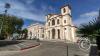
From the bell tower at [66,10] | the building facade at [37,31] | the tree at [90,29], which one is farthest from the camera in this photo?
the building facade at [37,31]

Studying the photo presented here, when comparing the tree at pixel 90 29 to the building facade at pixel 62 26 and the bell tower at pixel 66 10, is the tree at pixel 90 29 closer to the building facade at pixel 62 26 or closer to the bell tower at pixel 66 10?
the building facade at pixel 62 26

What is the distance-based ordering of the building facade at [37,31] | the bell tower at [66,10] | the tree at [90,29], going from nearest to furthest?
the tree at [90,29], the bell tower at [66,10], the building facade at [37,31]

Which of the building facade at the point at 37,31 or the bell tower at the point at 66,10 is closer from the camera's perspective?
the bell tower at the point at 66,10

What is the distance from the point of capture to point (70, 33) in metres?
68.1

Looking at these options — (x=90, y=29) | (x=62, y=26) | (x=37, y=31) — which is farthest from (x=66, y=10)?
(x=90, y=29)

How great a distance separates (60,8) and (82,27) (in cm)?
6428

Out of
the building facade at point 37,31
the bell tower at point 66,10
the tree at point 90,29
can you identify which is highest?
the bell tower at point 66,10

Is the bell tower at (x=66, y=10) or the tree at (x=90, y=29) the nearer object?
the tree at (x=90, y=29)

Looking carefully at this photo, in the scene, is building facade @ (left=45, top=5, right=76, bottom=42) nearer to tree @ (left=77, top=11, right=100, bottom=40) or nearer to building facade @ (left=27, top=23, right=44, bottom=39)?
building facade @ (left=27, top=23, right=44, bottom=39)

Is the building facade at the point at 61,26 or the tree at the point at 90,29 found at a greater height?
the building facade at the point at 61,26

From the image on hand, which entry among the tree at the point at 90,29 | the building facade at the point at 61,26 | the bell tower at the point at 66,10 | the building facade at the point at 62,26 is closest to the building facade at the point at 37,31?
the building facade at the point at 61,26

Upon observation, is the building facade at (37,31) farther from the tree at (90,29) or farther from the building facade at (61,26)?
the tree at (90,29)

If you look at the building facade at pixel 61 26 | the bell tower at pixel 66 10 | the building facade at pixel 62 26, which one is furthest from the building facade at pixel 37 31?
the bell tower at pixel 66 10

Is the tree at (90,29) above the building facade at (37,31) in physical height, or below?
below
